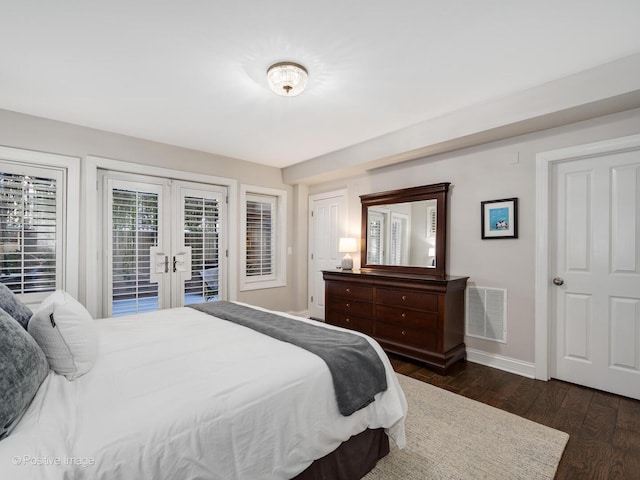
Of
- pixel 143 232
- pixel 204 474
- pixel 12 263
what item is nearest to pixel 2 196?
pixel 12 263

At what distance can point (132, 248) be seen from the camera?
3746 millimetres

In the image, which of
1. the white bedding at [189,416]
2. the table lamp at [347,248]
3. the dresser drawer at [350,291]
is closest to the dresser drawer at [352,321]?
the dresser drawer at [350,291]

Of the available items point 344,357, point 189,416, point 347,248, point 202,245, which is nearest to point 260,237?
point 202,245

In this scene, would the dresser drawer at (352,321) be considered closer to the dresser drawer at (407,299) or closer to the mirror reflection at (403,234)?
the dresser drawer at (407,299)

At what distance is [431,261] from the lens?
364 centimetres

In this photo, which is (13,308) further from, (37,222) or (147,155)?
(147,155)

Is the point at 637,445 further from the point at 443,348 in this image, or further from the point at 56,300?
the point at 56,300

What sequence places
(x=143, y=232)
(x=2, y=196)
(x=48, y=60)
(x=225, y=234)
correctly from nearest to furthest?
(x=48, y=60)
(x=2, y=196)
(x=143, y=232)
(x=225, y=234)

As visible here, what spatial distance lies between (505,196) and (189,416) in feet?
10.8

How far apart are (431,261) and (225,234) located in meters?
2.81

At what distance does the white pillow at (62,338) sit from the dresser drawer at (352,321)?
286 centimetres

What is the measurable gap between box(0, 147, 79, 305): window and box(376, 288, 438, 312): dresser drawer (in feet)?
10.8

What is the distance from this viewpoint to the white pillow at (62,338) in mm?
1369

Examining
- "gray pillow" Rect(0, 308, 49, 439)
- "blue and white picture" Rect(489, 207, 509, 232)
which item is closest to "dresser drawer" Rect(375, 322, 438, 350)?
"blue and white picture" Rect(489, 207, 509, 232)
